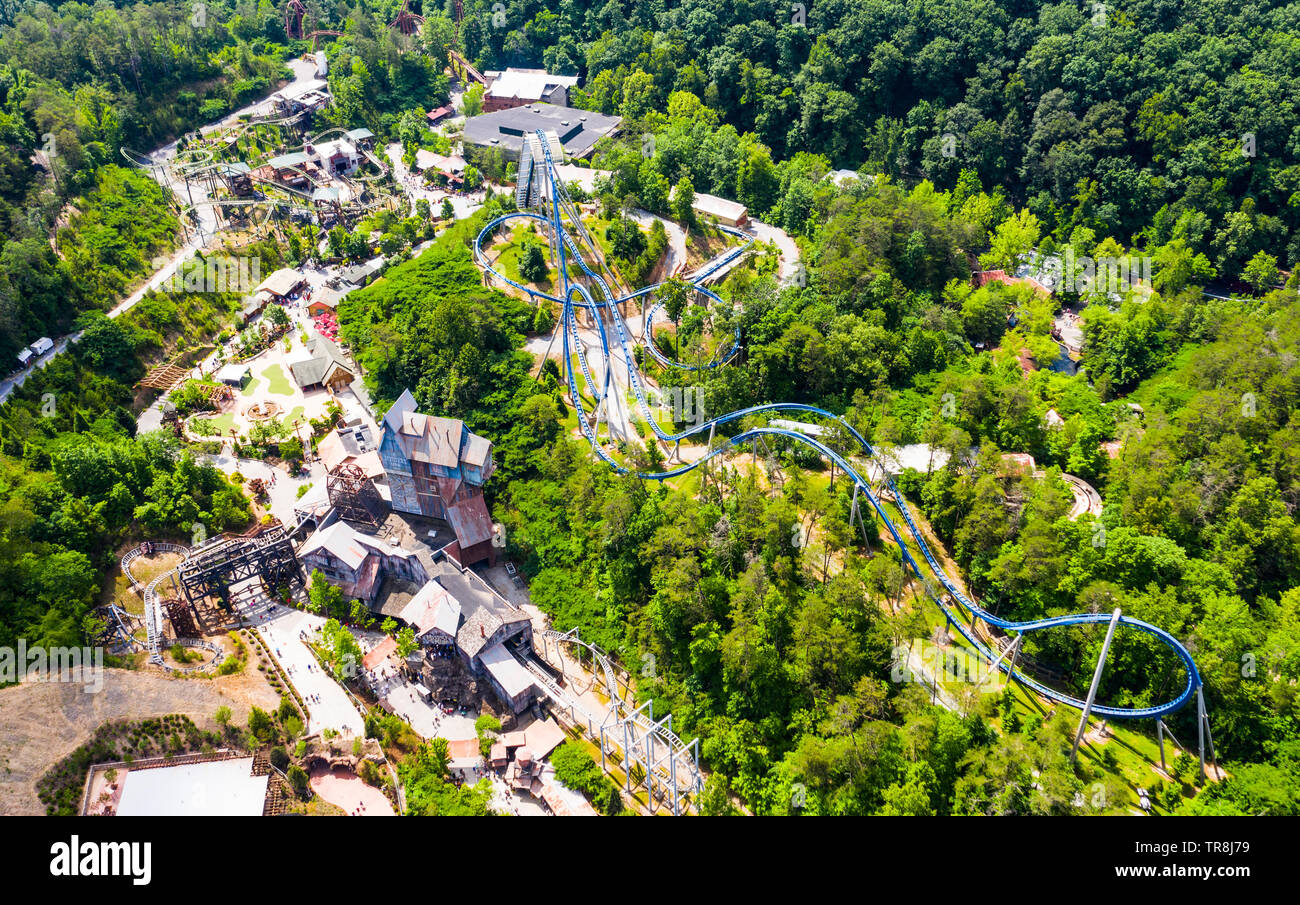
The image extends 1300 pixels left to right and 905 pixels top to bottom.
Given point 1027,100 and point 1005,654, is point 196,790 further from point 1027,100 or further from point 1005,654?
point 1027,100

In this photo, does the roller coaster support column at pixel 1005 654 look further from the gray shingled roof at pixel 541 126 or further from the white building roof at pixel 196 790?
the gray shingled roof at pixel 541 126

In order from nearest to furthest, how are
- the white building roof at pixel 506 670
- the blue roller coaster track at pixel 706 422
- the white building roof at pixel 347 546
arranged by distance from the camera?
1. the blue roller coaster track at pixel 706 422
2. the white building roof at pixel 506 670
3. the white building roof at pixel 347 546

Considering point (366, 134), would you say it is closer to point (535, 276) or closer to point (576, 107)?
point (576, 107)

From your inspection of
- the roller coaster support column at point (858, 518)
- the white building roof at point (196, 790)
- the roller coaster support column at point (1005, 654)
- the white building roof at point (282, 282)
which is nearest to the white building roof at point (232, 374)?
the white building roof at point (282, 282)

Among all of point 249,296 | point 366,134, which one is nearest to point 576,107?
point 366,134
